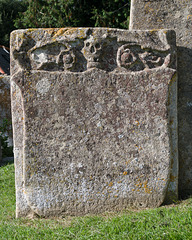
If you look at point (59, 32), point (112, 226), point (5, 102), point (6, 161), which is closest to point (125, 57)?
point (59, 32)

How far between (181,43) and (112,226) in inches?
82.8

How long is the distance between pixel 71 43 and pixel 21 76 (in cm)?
61

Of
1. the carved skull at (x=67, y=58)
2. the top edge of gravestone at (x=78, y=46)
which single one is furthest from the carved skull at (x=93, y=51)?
the carved skull at (x=67, y=58)

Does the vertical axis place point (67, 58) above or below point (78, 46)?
below

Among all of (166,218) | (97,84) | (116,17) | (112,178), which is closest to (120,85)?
(97,84)

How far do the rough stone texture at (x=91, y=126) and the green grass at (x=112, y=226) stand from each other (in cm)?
19

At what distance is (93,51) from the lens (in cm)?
310

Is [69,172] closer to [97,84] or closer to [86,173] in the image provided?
[86,173]

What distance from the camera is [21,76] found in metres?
3.07

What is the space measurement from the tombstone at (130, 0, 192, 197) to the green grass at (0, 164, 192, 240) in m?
0.42

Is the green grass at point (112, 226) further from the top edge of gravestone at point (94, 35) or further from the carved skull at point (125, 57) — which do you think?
the top edge of gravestone at point (94, 35)

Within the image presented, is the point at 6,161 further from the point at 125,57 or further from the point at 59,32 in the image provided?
the point at 125,57

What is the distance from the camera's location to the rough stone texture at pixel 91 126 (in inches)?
121

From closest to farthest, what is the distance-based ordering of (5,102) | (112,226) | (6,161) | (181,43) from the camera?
(112,226)
(181,43)
(6,161)
(5,102)
